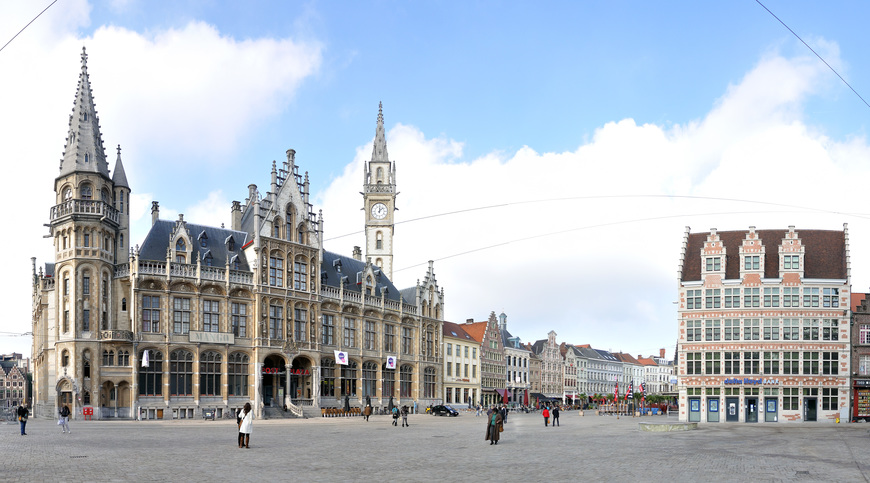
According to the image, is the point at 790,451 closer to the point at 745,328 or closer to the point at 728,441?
the point at 728,441

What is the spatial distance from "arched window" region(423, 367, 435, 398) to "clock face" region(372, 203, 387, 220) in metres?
20.6

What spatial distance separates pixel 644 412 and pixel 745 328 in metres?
30.2

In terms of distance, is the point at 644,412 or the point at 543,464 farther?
the point at 644,412

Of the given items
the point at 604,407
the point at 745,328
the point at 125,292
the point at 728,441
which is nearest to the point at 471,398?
the point at 604,407

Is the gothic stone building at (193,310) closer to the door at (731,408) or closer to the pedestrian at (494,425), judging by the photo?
the door at (731,408)

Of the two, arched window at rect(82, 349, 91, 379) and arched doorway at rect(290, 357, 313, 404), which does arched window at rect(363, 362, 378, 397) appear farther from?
arched window at rect(82, 349, 91, 379)

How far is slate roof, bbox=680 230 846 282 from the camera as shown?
212 feet

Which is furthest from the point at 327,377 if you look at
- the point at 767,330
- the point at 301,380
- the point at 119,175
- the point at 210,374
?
the point at 767,330

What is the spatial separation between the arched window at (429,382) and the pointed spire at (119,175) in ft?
126

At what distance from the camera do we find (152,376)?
61.2 m

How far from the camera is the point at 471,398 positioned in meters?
101

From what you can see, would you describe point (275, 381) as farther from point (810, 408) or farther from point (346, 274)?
point (810, 408)

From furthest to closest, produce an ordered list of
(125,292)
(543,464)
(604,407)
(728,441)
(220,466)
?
(604,407)
(125,292)
(728,441)
(543,464)
(220,466)

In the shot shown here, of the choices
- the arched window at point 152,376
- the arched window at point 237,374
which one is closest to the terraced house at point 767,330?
the arched window at point 237,374
